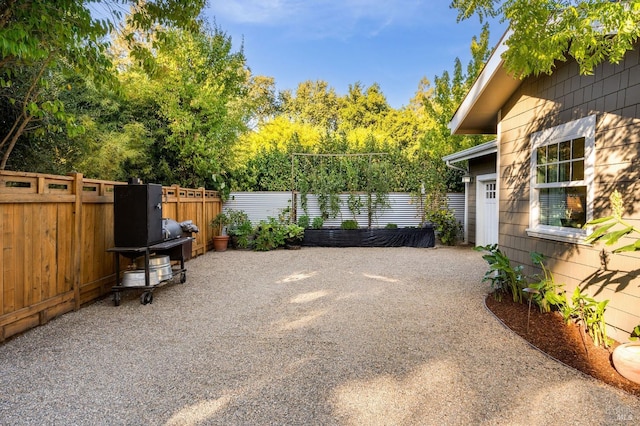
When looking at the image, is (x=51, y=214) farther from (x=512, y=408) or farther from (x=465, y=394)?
(x=512, y=408)

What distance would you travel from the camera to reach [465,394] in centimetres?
238

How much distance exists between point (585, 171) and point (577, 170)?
186 mm

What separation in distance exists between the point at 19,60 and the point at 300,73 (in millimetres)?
20452

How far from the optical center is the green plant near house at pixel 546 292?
3639 millimetres

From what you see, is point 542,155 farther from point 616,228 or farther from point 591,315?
point 591,315

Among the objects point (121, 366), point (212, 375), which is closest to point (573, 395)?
point (212, 375)

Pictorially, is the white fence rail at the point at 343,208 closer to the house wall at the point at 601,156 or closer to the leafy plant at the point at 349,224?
the leafy plant at the point at 349,224

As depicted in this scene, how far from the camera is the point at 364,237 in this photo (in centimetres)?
1064

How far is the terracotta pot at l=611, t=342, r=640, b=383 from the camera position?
8.21 ft

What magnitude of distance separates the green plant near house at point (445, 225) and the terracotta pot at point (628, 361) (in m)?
8.11

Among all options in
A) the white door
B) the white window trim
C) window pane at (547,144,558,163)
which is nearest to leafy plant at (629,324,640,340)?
the white window trim

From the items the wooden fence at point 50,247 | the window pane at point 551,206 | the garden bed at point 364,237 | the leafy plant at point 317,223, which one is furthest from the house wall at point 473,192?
the wooden fence at point 50,247

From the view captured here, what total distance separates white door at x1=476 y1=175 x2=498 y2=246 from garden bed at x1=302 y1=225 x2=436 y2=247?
1359 mm

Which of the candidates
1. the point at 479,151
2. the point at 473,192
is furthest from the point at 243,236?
the point at 473,192
